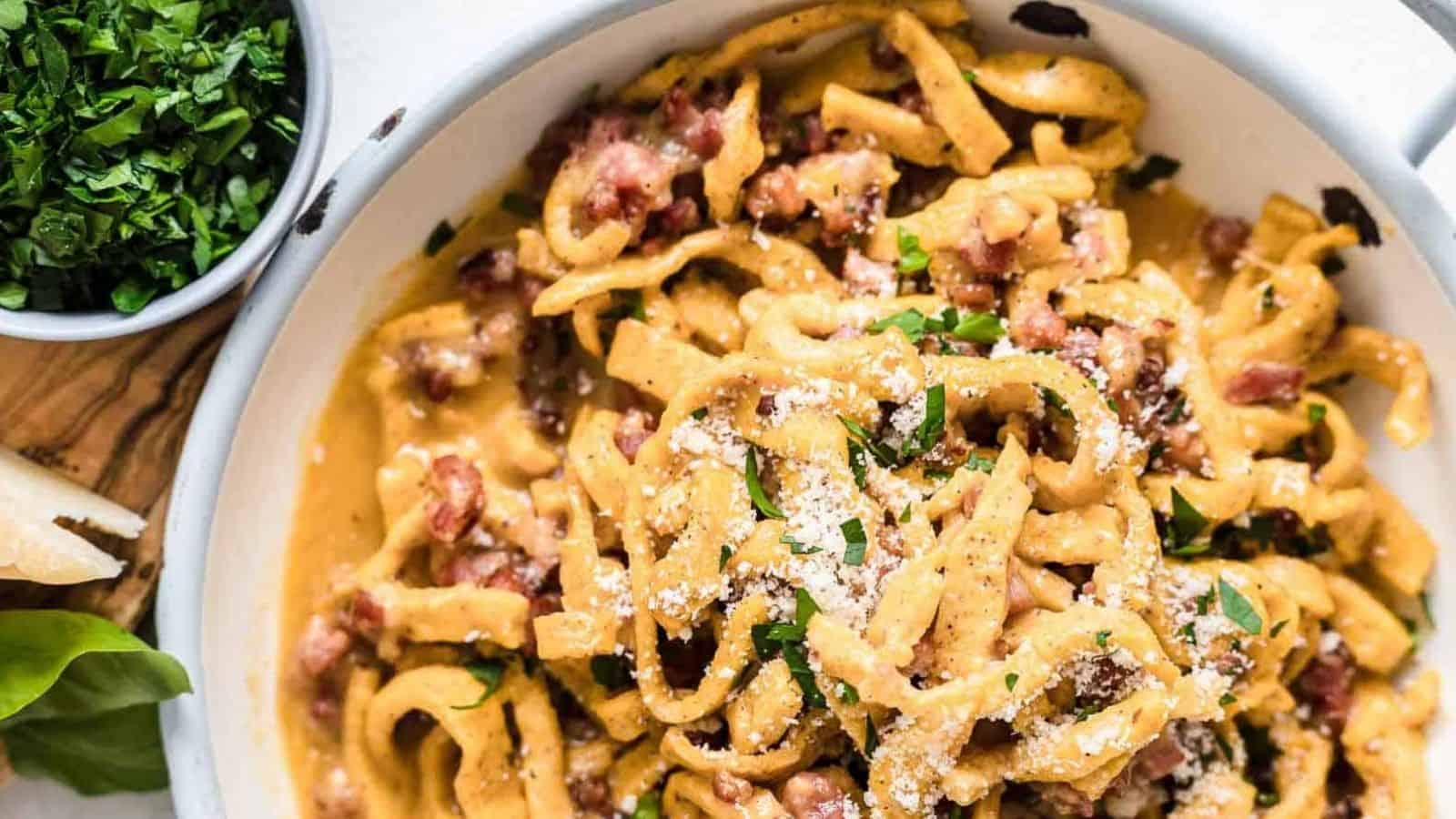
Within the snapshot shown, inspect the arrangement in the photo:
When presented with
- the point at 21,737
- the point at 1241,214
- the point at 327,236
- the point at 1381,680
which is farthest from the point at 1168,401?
the point at 21,737

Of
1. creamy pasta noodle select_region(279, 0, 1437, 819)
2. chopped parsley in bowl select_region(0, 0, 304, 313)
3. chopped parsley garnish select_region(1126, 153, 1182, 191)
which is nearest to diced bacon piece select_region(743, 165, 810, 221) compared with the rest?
creamy pasta noodle select_region(279, 0, 1437, 819)

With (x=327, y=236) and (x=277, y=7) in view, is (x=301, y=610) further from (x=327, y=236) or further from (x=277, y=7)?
(x=277, y=7)

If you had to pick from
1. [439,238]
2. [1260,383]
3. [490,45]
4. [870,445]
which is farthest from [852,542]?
[490,45]

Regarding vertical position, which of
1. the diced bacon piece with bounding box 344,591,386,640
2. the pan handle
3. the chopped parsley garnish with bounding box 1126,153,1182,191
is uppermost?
the pan handle

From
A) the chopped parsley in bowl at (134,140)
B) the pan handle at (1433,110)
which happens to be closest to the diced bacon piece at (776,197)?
the chopped parsley in bowl at (134,140)

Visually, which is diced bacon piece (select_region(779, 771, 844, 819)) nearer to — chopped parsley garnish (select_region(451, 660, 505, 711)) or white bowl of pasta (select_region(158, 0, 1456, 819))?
white bowl of pasta (select_region(158, 0, 1456, 819))

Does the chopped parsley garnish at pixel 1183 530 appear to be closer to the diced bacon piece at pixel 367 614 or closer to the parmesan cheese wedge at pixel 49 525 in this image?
the diced bacon piece at pixel 367 614

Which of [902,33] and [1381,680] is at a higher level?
[902,33]
